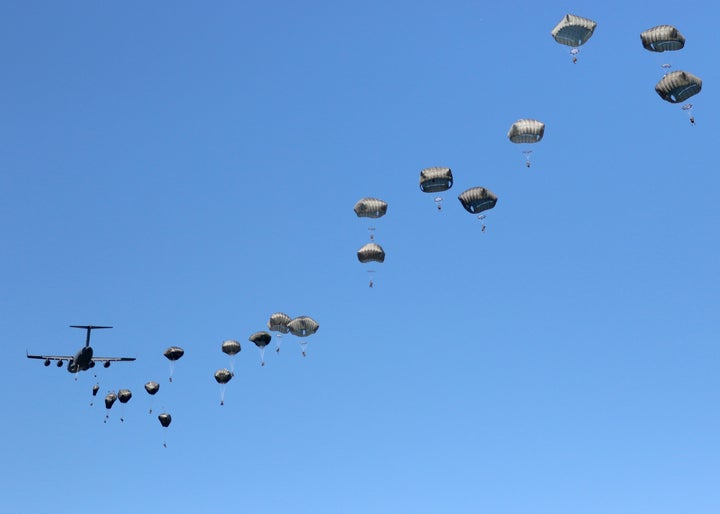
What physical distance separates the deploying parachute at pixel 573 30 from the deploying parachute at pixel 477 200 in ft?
56.4

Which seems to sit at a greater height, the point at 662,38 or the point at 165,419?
the point at 662,38

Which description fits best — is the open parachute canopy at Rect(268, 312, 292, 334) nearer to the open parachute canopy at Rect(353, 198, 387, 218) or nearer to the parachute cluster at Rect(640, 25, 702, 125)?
the open parachute canopy at Rect(353, 198, 387, 218)

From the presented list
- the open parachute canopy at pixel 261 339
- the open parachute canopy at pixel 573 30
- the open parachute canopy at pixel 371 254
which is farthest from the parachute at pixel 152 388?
the open parachute canopy at pixel 573 30

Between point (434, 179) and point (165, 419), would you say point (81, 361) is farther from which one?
point (434, 179)

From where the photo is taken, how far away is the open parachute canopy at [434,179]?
9788 cm

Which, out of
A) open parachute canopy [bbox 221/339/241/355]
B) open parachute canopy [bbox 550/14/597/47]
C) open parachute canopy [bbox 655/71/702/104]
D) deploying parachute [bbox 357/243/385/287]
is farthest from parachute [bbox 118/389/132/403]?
open parachute canopy [bbox 655/71/702/104]

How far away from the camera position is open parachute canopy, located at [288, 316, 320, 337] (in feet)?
344

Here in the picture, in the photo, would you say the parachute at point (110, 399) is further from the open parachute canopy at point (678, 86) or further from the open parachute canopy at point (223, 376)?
the open parachute canopy at point (678, 86)

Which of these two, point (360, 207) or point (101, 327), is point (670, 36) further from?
point (101, 327)

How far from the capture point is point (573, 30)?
95062 millimetres

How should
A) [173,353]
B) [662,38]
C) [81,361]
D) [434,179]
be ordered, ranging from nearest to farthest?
[662,38] → [434,179] → [173,353] → [81,361]

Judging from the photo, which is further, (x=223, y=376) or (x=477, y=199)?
(x=223, y=376)

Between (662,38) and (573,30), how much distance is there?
30.0 feet

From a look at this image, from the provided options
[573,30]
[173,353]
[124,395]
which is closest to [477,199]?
[573,30]
